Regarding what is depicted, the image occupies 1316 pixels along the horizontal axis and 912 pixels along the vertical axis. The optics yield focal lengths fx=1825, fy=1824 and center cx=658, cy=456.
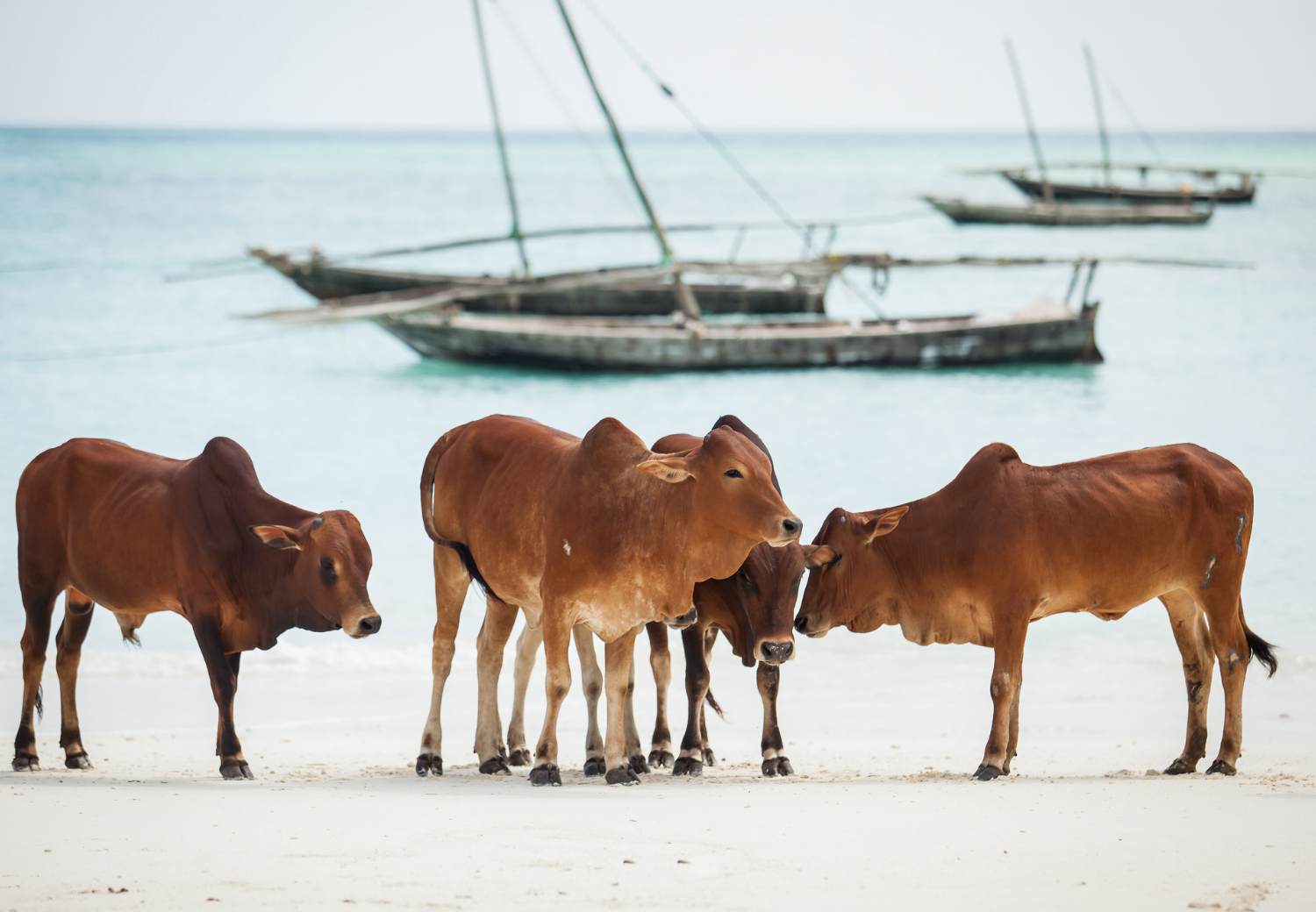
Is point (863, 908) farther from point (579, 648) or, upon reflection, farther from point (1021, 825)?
point (579, 648)

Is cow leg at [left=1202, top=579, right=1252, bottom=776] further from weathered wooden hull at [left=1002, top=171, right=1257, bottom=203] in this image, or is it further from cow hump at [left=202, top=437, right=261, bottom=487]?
weathered wooden hull at [left=1002, top=171, right=1257, bottom=203]

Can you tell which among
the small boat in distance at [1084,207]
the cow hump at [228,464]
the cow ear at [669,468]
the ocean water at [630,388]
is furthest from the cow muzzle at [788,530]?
the small boat in distance at [1084,207]

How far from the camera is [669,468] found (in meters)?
8.59

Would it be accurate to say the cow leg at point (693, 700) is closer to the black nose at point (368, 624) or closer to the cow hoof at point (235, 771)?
the black nose at point (368, 624)

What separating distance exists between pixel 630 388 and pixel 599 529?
23381mm

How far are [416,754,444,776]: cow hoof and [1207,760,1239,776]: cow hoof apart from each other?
13.7 ft

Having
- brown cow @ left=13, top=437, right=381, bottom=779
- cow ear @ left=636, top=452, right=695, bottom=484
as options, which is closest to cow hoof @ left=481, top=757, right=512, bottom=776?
brown cow @ left=13, top=437, right=381, bottom=779

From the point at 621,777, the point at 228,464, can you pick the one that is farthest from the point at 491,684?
the point at 228,464

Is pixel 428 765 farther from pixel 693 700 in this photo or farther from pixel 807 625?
pixel 807 625

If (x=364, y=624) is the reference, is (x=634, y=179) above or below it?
above

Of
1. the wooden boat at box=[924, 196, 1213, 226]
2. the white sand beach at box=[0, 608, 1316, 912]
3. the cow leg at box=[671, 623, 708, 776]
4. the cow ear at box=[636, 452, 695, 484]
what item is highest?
the wooden boat at box=[924, 196, 1213, 226]

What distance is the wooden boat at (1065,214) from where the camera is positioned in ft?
239

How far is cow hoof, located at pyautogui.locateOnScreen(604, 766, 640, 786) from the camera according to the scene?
915 cm

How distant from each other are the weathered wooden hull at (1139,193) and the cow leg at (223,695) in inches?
2892
